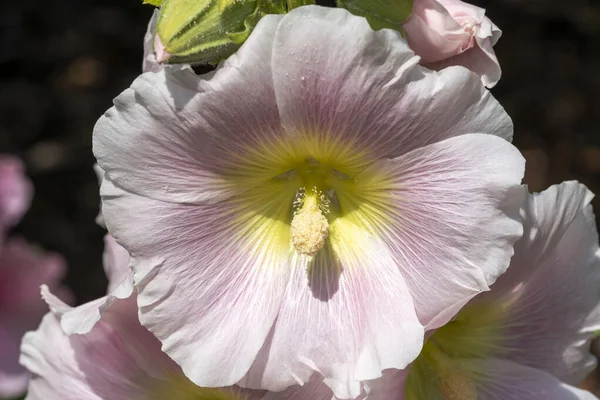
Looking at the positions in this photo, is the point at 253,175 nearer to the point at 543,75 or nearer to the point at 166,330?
the point at 166,330

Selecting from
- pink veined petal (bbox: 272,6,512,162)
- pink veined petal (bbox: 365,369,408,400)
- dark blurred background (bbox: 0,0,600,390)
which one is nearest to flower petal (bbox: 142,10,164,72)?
pink veined petal (bbox: 272,6,512,162)

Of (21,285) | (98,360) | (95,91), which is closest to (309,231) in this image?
(98,360)

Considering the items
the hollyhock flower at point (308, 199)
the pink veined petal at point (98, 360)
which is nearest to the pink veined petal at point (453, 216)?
the hollyhock flower at point (308, 199)

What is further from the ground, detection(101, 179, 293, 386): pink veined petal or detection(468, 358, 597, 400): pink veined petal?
detection(101, 179, 293, 386): pink veined petal

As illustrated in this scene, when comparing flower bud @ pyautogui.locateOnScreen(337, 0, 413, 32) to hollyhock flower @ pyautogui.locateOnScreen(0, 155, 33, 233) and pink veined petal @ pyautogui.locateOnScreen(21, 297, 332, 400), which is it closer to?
pink veined petal @ pyautogui.locateOnScreen(21, 297, 332, 400)

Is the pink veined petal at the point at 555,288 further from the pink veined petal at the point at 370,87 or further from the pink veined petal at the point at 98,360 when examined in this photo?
the pink veined petal at the point at 98,360
